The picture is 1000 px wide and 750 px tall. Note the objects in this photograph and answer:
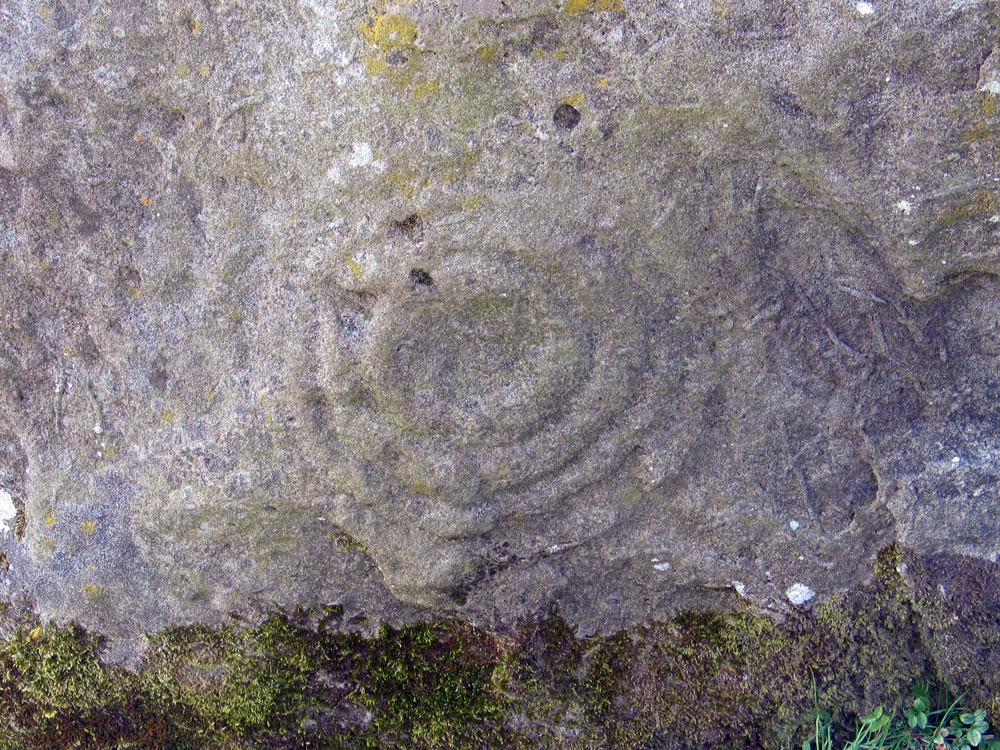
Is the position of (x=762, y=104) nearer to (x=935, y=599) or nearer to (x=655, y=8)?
(x=655, y=8)

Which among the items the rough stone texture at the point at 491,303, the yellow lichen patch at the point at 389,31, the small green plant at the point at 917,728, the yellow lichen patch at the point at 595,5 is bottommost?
the small green plant at the point at 917,728

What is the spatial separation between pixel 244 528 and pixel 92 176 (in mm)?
789

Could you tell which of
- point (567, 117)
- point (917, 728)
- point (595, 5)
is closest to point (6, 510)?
point (567, 117)

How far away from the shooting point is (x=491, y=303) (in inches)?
60.9

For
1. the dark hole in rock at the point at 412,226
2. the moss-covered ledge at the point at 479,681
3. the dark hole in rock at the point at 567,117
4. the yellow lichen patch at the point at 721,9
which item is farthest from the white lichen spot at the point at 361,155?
the moss-covered ledge at the point at 479,681

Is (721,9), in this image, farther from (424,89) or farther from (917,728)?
(917,728)

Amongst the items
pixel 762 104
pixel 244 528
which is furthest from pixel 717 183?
pixel 244 528

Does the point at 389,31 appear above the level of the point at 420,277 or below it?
above

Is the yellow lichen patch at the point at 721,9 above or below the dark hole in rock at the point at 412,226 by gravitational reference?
above

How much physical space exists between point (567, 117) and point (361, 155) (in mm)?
383

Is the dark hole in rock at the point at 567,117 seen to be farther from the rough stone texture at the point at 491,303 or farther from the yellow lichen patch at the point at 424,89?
the yellow lichen patch at the point at 424,89

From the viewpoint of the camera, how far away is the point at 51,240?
1671 millimetres

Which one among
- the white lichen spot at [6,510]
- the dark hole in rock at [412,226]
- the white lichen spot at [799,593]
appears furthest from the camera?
the white lichen spot at [6,510]

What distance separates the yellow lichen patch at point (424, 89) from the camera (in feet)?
4.71
